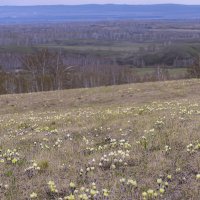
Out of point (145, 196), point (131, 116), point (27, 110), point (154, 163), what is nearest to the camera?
point (145, 196)

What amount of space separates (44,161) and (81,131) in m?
4.76

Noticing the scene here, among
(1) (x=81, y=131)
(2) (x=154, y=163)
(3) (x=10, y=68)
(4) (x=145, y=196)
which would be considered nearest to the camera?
(4) (x=145, y=196)

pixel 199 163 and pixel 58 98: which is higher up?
pixel 199 163

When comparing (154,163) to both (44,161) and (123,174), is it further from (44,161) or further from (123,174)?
(44,161)

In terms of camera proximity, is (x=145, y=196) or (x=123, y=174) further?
(x=123, y=174)

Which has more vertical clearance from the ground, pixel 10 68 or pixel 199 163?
pixel 199 163

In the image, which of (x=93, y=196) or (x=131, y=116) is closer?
(x=93, y=196)

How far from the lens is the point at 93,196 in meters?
8.59

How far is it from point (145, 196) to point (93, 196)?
41.5 inches

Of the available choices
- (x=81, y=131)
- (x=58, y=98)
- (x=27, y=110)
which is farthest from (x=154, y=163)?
(x=58, y=98)

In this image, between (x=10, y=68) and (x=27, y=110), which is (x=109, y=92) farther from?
(x=10, y=68)

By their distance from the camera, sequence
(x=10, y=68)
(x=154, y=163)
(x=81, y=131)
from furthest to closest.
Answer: (x=10, y=68)
(x=81, y=131)
(x=154, y=163)

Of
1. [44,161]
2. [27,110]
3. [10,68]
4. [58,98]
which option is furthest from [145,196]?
[10,68]

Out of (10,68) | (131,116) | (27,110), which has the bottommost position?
(10,68)
